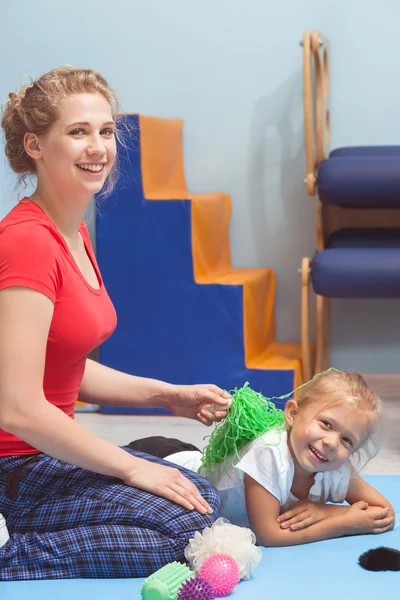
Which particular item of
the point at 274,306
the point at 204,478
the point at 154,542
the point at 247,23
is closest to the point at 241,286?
the point at 274,306

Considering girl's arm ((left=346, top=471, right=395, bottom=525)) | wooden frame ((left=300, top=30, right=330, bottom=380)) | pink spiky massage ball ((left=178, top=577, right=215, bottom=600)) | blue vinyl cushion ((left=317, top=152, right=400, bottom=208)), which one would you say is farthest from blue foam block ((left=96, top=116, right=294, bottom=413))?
pink spiky massage ball ((left=178, top=577, right=215, bottom=600))

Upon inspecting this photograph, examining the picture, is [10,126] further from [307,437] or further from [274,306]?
[274,306]

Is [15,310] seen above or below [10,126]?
below

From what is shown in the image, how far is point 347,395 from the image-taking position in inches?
60.6

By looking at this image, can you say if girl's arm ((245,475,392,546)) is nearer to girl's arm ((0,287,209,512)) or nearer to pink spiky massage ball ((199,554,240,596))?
pink spiky massage ball ((199,554,240,596))

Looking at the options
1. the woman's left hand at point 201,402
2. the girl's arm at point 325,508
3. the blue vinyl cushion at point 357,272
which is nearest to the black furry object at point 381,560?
the girl's arm at point 325,508

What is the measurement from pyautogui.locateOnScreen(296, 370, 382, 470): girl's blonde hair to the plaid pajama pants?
0.29 m

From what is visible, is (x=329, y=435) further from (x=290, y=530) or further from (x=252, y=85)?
(x=252, y=85)

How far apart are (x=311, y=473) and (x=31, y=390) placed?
0.56m

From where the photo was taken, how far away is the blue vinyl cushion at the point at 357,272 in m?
2.54

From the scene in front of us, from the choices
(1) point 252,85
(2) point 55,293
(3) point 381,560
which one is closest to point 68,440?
(2) point 55,293

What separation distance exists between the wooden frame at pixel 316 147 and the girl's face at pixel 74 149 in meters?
1.31

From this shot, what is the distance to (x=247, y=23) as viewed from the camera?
3.10 meters

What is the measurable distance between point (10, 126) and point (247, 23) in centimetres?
178
